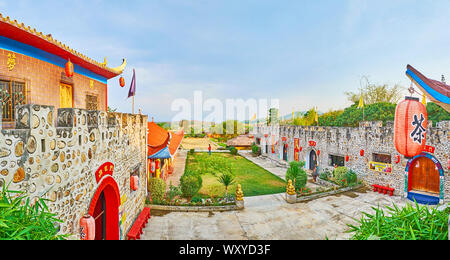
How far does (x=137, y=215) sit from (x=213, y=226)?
267 centimetres

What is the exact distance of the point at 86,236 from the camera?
13.1ft

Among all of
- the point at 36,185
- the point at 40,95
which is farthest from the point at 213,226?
the point at 40,95

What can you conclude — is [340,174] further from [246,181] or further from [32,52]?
[32,52]

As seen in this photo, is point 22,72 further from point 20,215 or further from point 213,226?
point 213,226

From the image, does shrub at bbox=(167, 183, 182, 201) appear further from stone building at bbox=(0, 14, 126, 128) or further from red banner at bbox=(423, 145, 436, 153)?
red banner at bbox=(423, 145, 436, 153)

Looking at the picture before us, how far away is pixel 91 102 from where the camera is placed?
358 inches

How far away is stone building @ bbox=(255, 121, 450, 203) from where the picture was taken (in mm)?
10109

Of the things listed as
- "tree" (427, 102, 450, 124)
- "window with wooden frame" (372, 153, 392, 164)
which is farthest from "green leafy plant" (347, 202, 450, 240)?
"tree" (427, 102, 450, 124)

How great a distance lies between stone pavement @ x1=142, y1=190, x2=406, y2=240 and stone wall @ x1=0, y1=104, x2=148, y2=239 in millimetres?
2125

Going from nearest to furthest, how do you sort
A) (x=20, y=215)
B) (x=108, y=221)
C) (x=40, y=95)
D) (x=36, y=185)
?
(x=20, y=215) < (x=36, y=185) < (x=108, y=221) < (x=40, y=95)

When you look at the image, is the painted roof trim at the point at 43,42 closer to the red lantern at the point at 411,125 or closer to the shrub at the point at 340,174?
the red lantern at the point at 411,125

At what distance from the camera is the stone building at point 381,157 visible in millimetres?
10109
